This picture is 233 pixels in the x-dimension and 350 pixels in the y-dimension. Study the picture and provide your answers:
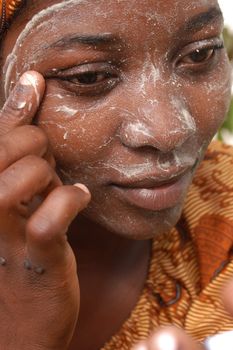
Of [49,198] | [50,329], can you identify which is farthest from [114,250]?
[49,198]

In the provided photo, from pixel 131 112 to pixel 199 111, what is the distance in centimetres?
15

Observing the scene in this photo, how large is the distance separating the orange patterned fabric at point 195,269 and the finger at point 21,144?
19.5 inches

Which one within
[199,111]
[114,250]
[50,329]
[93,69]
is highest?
→ [93,69]

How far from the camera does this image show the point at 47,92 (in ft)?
3.67

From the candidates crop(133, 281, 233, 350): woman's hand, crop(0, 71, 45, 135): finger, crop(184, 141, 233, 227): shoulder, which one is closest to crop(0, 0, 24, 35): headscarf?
crop(0, 71, 45, 135): finger

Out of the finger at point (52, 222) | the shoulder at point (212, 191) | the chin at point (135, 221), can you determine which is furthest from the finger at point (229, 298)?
the shoulder at point (212, 191)

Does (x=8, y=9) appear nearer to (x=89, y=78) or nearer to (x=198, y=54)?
(x=89, y=78)

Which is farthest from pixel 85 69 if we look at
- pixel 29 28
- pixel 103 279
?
pixel 103 279

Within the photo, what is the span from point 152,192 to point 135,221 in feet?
0.25

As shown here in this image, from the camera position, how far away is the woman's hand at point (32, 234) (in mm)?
932

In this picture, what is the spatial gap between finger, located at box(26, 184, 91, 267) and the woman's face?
0.18 m

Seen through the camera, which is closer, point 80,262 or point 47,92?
point 47,92

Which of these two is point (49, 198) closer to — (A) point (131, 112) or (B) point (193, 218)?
(A) point (131, 112)

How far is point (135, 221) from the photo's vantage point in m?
1.20
